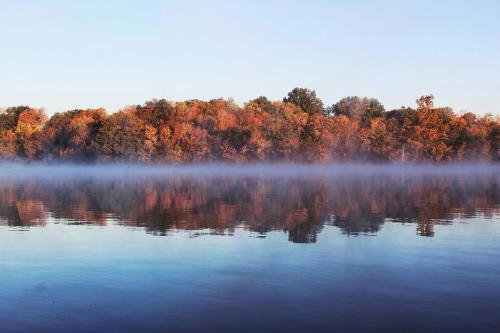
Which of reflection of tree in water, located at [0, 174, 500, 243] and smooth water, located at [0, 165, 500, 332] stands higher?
smooth water, located at [0, 165, 500, 332]

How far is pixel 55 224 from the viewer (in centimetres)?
3553

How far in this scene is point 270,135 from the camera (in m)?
167

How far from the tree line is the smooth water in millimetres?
125588

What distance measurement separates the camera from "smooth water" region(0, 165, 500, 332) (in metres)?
15.1

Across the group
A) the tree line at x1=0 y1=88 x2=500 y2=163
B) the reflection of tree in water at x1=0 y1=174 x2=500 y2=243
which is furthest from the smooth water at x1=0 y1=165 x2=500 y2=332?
the tree line at x1=0 y1=88 x2=500 y2=163

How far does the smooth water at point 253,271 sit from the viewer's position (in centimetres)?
1511

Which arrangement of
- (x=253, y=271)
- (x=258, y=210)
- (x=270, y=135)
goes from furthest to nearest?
(x=270, y=135) → (x=258, y=210) → (x=253, y=271)

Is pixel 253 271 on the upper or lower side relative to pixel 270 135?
lower

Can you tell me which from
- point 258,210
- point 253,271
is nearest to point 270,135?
point 258,210

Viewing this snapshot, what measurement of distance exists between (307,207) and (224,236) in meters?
16.3

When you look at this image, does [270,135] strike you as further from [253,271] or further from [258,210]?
[253,271]

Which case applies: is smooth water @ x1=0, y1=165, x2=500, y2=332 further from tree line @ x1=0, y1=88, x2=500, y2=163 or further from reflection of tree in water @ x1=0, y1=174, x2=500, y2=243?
tree line @ x1=0, y1=88, x2=500, y2=163

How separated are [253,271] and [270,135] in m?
147

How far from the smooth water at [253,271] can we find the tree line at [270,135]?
126 m
